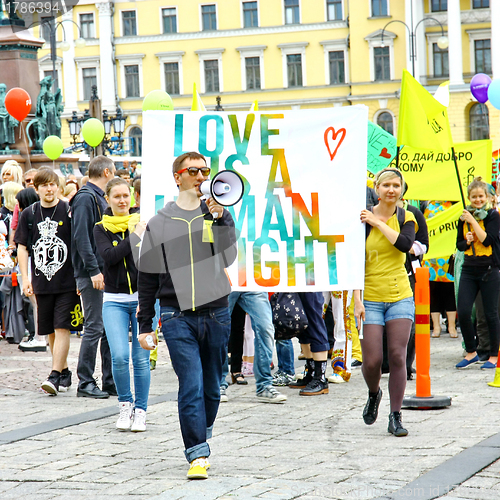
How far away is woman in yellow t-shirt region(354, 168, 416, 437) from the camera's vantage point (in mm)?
6207

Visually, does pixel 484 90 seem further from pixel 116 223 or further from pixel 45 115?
pixel 116 223

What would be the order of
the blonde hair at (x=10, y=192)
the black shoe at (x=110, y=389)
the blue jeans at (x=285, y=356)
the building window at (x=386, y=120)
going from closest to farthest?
the black shoe at (x=110, y=389) → the blue jeans at (x=285, y=356) → the blonde hair at (x=10, y=192) → the building window at (x=386, y=120)

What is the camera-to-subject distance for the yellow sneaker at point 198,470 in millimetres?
5023

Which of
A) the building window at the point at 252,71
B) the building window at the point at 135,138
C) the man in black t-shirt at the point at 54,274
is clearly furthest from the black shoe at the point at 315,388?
the building window at the point at 252,71

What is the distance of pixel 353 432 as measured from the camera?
6219 mm

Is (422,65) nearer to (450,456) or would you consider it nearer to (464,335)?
(464,335)

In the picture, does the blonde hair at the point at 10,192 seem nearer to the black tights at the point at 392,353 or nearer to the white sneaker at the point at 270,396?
the white sneaker at the point at 270,396

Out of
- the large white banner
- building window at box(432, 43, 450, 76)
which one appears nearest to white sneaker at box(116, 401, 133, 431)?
the large white banner

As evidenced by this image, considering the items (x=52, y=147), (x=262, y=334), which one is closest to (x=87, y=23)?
(x=52, y=147)

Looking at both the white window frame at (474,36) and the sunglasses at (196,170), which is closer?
the sunglasses at (196,170)

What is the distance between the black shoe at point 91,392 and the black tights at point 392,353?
2546 mm

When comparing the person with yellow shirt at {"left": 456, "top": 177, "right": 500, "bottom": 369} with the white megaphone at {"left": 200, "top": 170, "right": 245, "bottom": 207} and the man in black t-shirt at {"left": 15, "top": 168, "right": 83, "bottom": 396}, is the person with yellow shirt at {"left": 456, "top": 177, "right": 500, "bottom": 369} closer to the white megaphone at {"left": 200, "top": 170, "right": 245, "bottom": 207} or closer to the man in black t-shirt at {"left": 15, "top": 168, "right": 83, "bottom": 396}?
the man in black t-shirt at {"left": 15, "top": 168, "right": 83, "bottom": 396}

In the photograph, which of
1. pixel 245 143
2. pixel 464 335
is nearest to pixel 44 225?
pixel 245 143

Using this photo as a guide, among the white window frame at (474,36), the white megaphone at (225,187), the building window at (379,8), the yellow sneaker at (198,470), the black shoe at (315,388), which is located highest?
the building window at (379,8)
